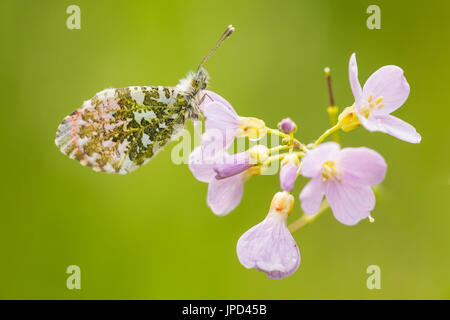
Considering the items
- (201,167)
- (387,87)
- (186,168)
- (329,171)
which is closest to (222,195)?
(201,167)

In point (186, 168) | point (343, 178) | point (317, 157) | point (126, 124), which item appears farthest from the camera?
point (186, 168)

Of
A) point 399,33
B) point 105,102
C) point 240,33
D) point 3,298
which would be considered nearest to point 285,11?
point 240,33

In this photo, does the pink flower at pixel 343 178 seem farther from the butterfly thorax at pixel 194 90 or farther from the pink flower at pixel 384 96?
the butterfly thorax at pixel 194 90

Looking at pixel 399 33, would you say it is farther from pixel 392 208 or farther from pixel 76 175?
pixel 76 175

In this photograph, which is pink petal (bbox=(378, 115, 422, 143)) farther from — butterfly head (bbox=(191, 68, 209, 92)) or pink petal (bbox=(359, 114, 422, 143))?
butterfly head (bbox=(191, 68, 209, 92))

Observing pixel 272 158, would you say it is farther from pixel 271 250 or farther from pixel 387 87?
pixel 387 87

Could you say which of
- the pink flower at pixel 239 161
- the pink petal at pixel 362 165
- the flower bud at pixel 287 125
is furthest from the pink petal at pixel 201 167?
the pink petal at pixel 362 165
